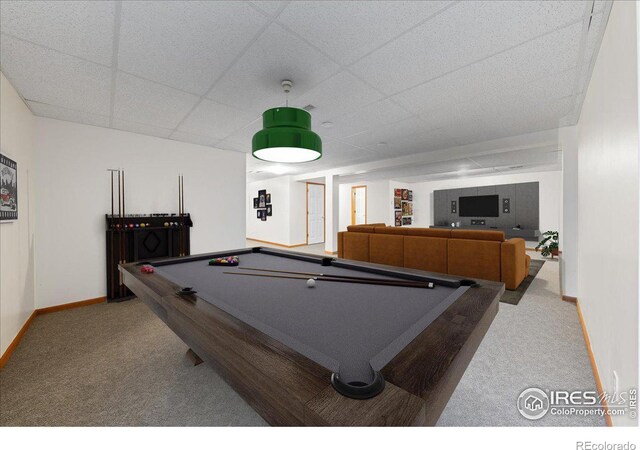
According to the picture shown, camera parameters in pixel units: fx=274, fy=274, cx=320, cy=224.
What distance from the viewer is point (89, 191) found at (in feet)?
11.8

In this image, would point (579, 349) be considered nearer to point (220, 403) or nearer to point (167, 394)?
point (220, 403)

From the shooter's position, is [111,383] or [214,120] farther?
[214,120]

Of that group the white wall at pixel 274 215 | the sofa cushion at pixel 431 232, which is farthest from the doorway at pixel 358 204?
the sofa cushion at pixel 431 232

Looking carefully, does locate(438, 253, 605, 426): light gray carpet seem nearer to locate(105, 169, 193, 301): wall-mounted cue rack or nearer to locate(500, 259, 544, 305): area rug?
locate(500, 259, 544, 305): area rug

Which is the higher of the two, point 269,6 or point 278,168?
point 278,168

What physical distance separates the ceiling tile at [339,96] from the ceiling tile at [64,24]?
152 centimetres

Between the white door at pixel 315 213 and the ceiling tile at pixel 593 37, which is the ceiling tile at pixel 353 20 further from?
the white door at pixel 315 213

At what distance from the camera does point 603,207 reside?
1710 mm

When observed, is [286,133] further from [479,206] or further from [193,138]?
[479,206]

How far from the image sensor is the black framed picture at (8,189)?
220 cm

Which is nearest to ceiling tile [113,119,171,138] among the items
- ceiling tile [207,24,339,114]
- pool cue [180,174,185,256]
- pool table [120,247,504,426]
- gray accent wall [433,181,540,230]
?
pool cue [180,174,185,256]

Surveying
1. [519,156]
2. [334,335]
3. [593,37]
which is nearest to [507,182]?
[519,156]

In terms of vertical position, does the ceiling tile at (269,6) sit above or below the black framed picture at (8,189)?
above

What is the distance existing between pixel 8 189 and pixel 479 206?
10368 millimetres
